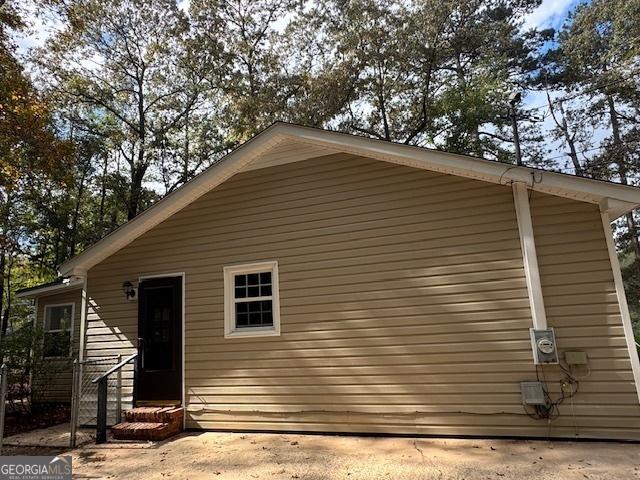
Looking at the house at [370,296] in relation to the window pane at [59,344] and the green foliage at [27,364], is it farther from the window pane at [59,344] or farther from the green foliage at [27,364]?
the window pane at [59,344]

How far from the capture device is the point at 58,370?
26.3 ft

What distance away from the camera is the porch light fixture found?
6332 mm

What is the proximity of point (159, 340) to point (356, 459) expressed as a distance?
355 centimetres

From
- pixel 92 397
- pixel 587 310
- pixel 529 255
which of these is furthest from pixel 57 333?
pixel 587 310

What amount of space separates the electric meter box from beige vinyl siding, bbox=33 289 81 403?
8326 millimetres

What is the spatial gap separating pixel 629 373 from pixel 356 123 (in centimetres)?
1264

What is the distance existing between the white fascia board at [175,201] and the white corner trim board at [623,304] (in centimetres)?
418

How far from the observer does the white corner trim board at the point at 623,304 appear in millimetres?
4105

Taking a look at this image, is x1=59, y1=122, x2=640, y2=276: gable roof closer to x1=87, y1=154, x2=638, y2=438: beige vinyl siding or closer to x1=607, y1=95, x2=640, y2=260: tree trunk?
x1=87, y1=154, x2=638, y2=438: beige vinyl siding

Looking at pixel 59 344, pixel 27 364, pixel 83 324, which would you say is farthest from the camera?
pixel 59 344

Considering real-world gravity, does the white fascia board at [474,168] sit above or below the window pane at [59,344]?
above

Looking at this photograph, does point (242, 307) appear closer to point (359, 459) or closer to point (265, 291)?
point (265, 291)

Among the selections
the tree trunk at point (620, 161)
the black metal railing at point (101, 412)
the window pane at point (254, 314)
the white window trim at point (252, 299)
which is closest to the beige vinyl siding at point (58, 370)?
the black metal railing at point (101, 412)

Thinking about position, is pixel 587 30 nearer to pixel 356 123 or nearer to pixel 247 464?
pixel 356 123
